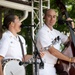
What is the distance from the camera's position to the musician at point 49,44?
132 inches

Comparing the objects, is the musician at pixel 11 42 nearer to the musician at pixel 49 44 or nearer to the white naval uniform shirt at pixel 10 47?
the white naval uniform shirt at pixel 10 47

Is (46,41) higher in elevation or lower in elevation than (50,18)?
lower

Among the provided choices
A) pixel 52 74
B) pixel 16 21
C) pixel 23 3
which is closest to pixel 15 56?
pixel 16 21

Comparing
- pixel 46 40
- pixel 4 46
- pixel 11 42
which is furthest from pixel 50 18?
pixel 4 46

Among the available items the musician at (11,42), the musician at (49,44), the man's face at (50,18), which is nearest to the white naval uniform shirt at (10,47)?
the musician at (11,42)

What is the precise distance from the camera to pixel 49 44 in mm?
3389

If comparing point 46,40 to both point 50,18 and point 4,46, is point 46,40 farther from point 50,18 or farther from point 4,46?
point 4,46

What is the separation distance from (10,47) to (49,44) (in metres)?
0.48

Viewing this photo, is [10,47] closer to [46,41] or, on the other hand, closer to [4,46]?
[4,46]

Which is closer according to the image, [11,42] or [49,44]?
[11,42]

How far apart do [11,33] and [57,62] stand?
69cm

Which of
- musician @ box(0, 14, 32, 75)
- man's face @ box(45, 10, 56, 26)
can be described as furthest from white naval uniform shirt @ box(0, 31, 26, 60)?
man's face @ box(45, 10, 56, 26)

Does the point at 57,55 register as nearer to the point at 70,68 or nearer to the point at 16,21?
the point at 70,68

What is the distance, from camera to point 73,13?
831 cm
